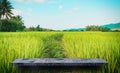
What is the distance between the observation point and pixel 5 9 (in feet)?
7.92

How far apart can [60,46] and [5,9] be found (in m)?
0.64

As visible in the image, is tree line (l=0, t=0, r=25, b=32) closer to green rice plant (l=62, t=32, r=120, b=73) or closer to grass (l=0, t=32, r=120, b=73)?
grass (l=0, t=32, r=120, b=73)

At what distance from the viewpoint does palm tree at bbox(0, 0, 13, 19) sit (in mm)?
2398

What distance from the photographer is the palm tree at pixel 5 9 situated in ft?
7.87

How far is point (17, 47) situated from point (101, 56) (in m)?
0.80

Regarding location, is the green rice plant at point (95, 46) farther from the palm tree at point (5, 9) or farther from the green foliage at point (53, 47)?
the palm tree at point (5, 9)

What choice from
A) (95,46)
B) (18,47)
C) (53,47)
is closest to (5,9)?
(18,47)

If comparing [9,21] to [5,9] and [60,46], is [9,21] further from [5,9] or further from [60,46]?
[60,46]

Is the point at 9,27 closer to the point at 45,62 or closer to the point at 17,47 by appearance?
the point at 17,47

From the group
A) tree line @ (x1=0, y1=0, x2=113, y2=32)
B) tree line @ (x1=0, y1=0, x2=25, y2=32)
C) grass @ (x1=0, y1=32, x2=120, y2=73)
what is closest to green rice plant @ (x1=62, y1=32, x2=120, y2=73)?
grass @ (x1=0, y1=32, x2=120, y2=73)

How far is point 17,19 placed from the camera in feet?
8.01

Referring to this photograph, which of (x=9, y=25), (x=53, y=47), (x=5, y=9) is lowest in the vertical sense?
(x=53, y=47)

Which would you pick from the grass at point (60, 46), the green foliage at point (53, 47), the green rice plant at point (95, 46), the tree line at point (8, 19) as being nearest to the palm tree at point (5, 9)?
the tree line at point (8, 19)

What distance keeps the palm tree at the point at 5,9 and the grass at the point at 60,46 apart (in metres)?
0.17
